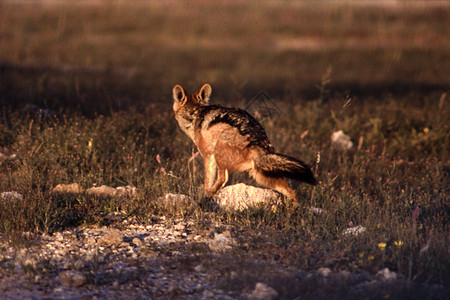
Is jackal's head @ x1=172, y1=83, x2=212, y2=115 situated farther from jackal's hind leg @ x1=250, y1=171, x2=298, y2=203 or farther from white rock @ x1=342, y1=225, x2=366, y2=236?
white rock @ x1=342, y1=225, x2=366, y2=236

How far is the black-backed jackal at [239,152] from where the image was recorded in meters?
5.38

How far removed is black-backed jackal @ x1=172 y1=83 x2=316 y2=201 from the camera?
5.38 meters

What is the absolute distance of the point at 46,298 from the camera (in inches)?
134

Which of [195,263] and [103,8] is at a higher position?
[103,8]

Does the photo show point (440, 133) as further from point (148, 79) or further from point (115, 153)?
point (148, 79)

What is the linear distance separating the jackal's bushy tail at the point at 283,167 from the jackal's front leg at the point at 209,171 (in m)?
0.72

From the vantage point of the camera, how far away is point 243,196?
18.6ft

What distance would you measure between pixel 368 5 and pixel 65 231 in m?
40.6

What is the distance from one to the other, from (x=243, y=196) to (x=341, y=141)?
3920 mm

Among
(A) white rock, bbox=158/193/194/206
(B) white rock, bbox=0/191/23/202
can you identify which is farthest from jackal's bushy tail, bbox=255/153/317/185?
(B) white rock, bbox=0/191/23/202

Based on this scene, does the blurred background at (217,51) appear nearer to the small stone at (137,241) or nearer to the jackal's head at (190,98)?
the jackal's head at (190,98)

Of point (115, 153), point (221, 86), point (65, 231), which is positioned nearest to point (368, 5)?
A: point (221, 86)

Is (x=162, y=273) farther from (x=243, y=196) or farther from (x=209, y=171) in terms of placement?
(x=209, y=171)

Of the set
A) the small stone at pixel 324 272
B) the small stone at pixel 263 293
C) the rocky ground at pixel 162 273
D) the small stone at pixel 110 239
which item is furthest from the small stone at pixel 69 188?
the small stone at pixel 324 272
